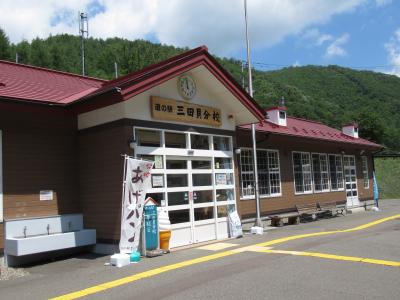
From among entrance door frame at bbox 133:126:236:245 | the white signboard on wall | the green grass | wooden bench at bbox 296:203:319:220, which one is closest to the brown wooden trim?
entrance door frame at bbox 133:126:236:245

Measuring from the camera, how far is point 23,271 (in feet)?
30.7

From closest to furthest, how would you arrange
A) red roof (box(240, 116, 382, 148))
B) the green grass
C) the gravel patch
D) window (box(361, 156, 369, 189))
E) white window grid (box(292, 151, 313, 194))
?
the gravel patch < red roof (box(240, 116, 382, 148)) < white window grid (box(292, 151, 313, 194)) < window (box(361, 156, 369, 189)) < the green grass

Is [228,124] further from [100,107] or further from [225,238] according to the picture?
[100,107]

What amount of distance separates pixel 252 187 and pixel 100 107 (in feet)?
24.9

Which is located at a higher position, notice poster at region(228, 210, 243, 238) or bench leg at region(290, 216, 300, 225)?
notice poster at region(228, 210, 243, 238)

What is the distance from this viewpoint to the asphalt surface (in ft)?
22.2

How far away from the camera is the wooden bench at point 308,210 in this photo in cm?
1802

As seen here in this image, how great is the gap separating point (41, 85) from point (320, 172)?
13.4 m

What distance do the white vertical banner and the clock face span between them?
2776mm

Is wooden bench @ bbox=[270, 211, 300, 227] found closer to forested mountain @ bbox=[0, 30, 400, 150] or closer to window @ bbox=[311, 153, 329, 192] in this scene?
window @ bbox=[311, 153, 329, 192]

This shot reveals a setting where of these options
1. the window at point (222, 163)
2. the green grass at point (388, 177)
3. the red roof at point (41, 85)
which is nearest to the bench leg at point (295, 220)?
the window at point (222, 163)

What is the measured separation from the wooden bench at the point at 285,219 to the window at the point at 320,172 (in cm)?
277

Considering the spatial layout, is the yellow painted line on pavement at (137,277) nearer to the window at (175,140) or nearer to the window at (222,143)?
the window at (175,140)

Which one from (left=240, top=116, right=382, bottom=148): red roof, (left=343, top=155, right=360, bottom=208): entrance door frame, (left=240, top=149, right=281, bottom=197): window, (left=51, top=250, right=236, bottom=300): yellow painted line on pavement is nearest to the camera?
(left=51, top=250, right=236, bottom=300): yellow painted line on pavement
